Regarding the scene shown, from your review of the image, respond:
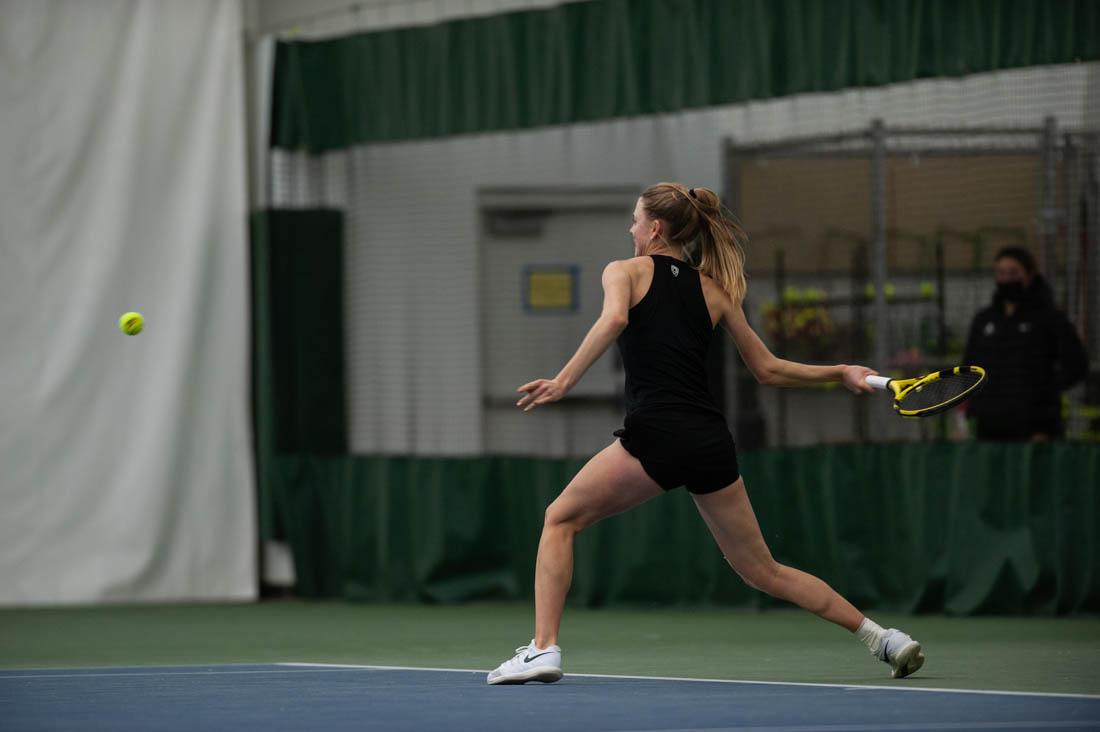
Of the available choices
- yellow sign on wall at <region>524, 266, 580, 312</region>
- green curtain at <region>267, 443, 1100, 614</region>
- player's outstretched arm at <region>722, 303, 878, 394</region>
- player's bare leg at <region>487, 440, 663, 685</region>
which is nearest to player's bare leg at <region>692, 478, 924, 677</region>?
player's bare leg at <region>487, 440, 663, 685</region>

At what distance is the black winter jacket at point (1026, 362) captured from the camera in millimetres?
8070

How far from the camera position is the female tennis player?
16.7 feet

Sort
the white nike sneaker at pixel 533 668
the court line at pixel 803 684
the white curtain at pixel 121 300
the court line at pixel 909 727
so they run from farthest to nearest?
the white curtain at pixel 121 300 < the white nike sneaker at pixel 533 668 < the court line at pixel 803 684 < the court line at pixel 909 727

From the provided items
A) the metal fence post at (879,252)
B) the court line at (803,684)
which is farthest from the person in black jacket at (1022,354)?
the court line at (803,684)

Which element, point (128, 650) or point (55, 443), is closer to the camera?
point (128, 650)

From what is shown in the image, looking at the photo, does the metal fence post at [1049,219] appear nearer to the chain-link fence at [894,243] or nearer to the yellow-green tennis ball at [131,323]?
the chain-link fence at [894,243]

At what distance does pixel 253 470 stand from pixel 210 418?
1.33 ft

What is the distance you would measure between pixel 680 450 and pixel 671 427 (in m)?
0.09

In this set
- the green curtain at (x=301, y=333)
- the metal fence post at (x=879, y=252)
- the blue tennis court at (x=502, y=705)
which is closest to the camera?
the blue tennis court at (x=502, y=705)

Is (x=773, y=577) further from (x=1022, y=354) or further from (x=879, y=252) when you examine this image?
(x=879, y=252)

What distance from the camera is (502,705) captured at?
15.2 feet

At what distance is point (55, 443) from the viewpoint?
31.6 ft

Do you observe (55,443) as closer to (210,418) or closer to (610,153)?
(210,418)

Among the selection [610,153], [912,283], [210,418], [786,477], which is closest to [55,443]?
[210,418]
